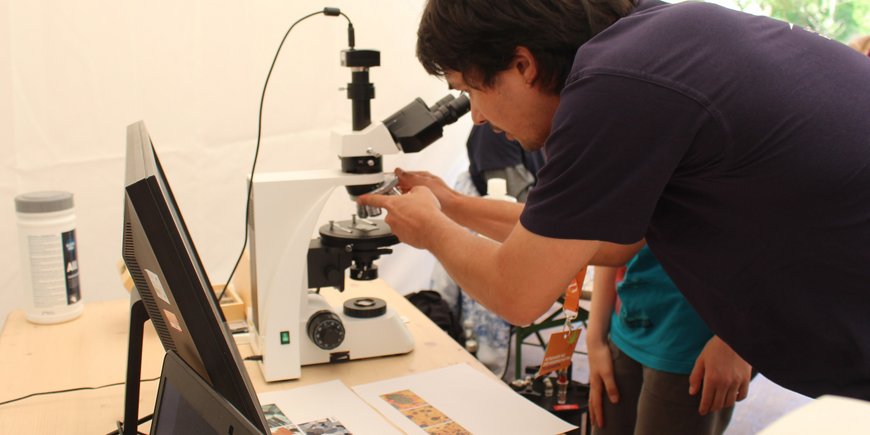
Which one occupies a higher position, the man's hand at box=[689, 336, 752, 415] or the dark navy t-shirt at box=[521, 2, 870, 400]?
the dark navy t-shirt at box=[521, 2, 870, 400]

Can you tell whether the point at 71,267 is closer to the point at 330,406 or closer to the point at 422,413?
the point at 330,406

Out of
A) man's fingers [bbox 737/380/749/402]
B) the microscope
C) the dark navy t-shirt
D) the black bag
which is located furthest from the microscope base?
the black bag

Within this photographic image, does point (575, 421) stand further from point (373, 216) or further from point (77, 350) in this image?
point (77, 350)

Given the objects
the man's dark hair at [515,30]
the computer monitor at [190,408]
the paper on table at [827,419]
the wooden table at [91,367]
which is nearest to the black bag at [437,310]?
the wooden table at [91,367]

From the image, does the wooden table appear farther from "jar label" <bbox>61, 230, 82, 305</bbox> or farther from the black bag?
the black bag

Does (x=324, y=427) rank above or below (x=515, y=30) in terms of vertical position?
below

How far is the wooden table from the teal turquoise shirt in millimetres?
337

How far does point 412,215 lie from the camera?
1.27m

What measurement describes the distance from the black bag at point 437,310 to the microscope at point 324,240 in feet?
4.66

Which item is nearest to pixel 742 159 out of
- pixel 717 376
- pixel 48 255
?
pixel 717 376

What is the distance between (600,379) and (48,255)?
118cm

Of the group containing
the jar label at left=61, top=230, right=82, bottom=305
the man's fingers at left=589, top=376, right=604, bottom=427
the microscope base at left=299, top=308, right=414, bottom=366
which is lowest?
the man's fingers at left=589, top=376, right=604, bottom=427

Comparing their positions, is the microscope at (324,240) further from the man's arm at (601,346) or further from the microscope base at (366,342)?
the man's arm at (601,346)

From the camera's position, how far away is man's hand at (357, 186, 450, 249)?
4.10 ft
